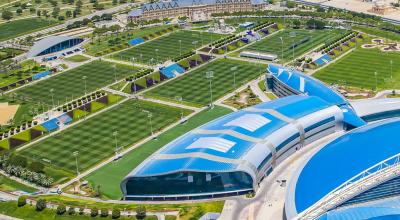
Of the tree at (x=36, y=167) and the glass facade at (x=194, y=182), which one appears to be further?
the tree at (x=36, y=167)

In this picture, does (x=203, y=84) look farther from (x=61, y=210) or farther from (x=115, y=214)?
(x=115, y=214)

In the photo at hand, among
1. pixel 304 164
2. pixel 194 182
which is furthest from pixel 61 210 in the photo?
pixel 304 164

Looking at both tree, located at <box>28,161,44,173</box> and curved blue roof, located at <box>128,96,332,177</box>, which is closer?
curved blue roof, located at <box>128,96,332,177</box>

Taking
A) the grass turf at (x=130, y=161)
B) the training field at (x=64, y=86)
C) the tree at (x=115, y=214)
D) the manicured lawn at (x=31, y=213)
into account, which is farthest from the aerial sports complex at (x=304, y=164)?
the training field at (x=64, y=86)

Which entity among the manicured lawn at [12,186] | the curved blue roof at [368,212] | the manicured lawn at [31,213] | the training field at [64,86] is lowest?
the manicured lawn at [12,186]

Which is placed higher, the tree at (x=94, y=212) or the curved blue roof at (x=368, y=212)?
the curved blue roof at (x=368, y=212)

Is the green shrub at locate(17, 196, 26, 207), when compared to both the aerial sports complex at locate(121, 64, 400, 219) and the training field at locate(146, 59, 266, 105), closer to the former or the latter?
the aerial sports complex at locate(121, 64, 400, 219)

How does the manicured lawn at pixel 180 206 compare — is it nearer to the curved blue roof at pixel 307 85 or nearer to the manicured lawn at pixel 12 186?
the manicured lawn at pixel 12 186

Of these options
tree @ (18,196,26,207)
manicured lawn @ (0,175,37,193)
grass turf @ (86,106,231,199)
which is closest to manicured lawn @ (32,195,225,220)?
tree @ (18,196,26,207)
